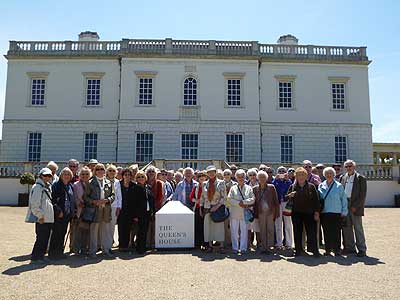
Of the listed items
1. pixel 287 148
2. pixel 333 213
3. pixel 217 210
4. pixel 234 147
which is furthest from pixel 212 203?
pixel 287 148

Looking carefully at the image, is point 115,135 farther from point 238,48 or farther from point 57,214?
point 57,214

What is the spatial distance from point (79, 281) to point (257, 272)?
2.93 metres

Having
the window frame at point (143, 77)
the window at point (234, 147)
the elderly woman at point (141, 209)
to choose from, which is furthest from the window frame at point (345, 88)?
the elderly woman at point (141, 209)

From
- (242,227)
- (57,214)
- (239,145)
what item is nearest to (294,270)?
(242,227)

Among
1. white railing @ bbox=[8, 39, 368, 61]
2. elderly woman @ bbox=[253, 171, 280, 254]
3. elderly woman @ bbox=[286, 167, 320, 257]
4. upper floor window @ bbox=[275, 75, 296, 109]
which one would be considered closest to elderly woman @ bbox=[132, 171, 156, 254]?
elderly woman @ bbox=[253, 171, 280, 254]

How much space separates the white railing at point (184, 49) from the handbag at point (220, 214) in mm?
17426

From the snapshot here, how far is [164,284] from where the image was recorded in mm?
5453

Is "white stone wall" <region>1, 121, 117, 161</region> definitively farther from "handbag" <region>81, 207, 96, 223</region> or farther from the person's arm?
the person's arm

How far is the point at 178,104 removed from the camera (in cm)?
2366

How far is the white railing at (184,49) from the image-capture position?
78.4 feet

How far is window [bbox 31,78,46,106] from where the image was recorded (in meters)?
24.2

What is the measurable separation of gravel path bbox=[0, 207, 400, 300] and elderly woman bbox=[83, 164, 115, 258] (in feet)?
1.40

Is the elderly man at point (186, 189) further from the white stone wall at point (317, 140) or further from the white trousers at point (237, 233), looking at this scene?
the white stone wall at point (317, 140)

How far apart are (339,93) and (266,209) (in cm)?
1942
